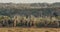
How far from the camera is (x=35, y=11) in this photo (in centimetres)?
188

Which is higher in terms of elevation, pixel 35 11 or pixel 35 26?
pixel 35 11

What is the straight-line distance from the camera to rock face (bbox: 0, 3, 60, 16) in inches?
73.3

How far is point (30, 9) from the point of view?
1.90 metres

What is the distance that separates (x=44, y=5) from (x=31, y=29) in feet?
1.12

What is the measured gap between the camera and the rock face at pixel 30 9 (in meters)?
1.86

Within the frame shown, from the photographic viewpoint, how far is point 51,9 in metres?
1.88

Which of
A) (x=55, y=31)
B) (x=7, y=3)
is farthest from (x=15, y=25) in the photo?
(x=55, y=31)

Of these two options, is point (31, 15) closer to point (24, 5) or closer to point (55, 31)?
point (24, 5)

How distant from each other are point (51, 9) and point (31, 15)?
0.25 m

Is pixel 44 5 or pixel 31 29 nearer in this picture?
pixel 31 29

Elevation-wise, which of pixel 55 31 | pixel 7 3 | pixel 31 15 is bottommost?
pixel 55 31

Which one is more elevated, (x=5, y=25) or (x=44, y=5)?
(x=44, y=5)

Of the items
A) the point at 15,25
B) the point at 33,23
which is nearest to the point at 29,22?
the point at 33,23

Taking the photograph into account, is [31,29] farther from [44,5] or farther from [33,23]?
[44,5]
